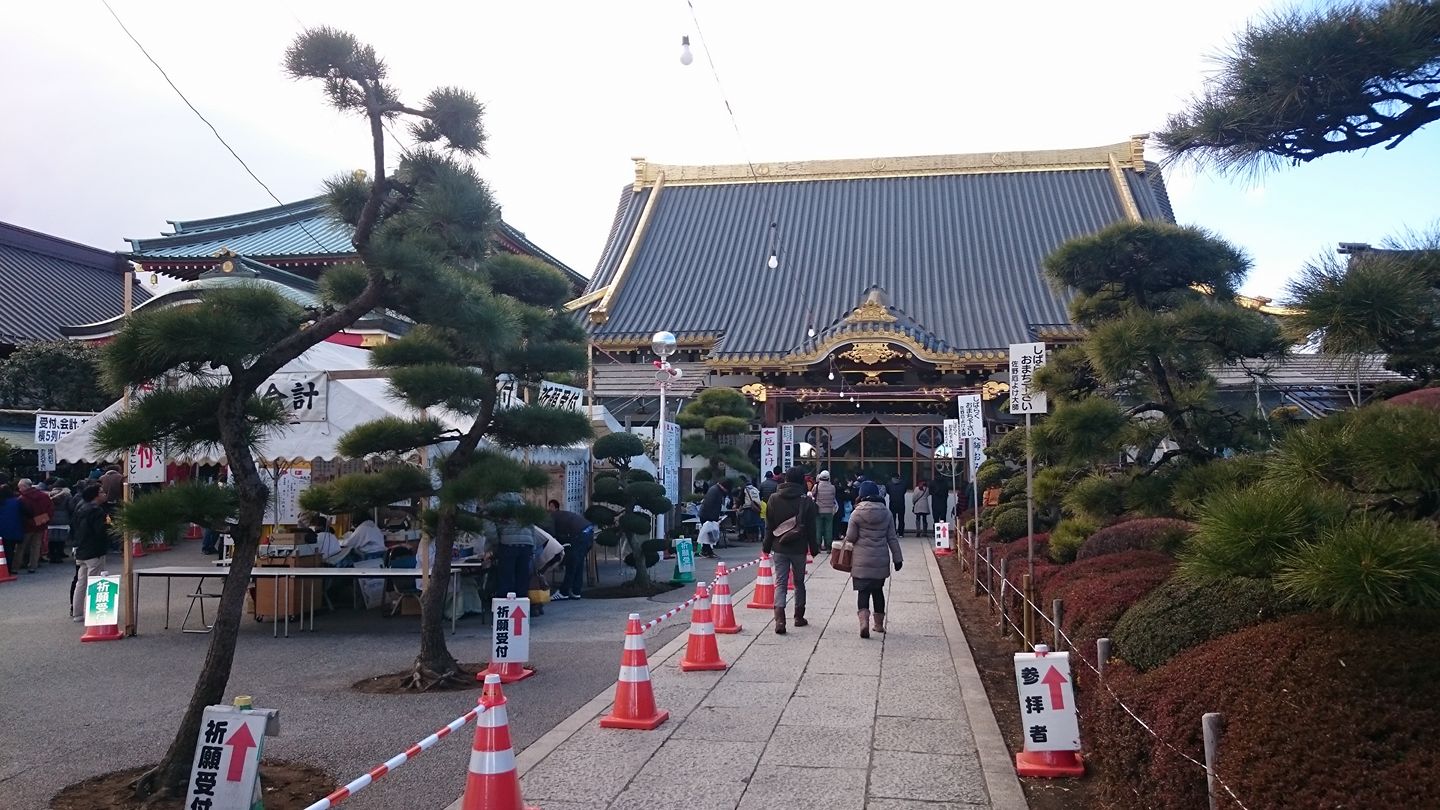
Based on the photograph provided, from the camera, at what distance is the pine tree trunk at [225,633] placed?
4941 mm

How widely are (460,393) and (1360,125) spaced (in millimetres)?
6120

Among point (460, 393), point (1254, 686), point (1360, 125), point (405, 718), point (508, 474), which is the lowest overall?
point (405, 718)

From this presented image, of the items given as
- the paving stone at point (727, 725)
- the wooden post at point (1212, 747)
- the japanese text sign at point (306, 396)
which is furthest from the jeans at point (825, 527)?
the wooden post at point (1212, 747)

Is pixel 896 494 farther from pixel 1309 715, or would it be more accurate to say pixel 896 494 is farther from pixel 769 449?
pixel 1309 715

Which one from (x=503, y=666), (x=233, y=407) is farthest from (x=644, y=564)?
(x=233, y=407)

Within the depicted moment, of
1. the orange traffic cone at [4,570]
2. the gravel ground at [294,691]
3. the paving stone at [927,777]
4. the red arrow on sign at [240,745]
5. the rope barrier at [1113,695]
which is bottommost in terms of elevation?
the paving stone at [927,777]

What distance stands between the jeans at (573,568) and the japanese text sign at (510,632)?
4.92m

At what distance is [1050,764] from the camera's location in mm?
5422

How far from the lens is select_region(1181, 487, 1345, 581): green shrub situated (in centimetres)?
357

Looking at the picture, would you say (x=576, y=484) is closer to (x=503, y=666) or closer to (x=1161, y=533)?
(x=503, y=666)

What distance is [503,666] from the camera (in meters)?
7.85

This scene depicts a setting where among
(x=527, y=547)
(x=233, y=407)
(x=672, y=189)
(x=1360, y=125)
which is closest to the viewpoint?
(x=1360, y=125)

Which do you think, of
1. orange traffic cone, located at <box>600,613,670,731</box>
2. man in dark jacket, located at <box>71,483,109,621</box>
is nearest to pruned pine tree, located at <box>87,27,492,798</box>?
orange traffic cone, located at <box>600,613,670,731</box>

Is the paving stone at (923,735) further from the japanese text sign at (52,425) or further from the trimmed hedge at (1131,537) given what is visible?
the japanese text sign at (52,425)
